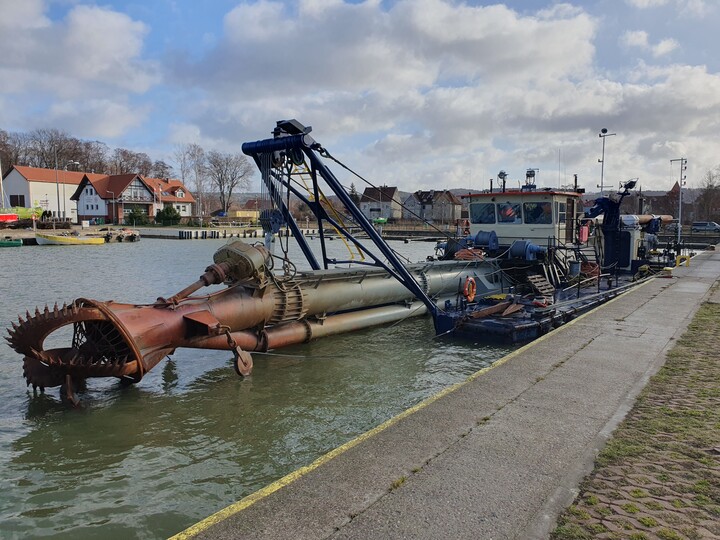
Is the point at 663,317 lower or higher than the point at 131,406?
higher

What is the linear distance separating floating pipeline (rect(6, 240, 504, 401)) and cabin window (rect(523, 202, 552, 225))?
367cm

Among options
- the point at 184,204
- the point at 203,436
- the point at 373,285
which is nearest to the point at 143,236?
the point at 184,204

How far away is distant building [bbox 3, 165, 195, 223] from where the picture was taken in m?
78.2

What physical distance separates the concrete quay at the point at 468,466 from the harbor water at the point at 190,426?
169 centimetres

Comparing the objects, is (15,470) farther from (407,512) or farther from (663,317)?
(663,317)

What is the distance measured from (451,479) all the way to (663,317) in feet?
31.2

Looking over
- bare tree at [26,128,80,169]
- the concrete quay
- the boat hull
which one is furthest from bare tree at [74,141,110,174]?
the concrete quay

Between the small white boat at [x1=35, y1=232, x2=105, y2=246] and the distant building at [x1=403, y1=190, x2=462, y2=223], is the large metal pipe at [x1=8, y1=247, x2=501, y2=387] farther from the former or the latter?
the distant building at [x1=403, y1=190, x2=462, y2=223]

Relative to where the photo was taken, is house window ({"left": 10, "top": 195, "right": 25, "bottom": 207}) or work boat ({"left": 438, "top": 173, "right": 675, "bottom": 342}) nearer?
work boat ({"left": 438, "top": 173, "right": 675, "bottom": 342})

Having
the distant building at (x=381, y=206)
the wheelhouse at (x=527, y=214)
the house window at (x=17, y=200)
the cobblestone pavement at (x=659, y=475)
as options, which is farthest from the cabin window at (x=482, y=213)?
the distant building at (x=381, y=206)

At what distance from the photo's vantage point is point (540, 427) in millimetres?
5328

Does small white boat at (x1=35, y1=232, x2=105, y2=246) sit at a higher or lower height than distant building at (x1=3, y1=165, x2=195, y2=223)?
lower

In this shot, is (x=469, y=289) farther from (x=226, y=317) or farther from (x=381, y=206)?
(x=381, y=206)

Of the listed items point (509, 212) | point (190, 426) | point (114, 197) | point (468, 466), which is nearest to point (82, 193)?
point (114, 197)
